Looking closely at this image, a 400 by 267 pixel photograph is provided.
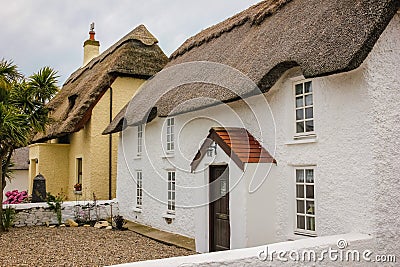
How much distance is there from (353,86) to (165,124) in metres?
6.39

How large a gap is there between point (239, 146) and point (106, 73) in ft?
29.4

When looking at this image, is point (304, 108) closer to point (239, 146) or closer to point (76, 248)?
point (239, 146)

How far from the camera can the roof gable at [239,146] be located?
7.92 meters

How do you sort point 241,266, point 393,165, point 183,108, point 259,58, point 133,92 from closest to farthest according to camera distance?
point 241,266, point 393,165, point 259,58, point 183,108, point 133,92

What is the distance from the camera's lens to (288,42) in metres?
8.04

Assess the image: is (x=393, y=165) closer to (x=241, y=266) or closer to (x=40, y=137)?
(x=241, y=266)

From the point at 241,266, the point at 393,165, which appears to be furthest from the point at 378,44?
the point at 241,266

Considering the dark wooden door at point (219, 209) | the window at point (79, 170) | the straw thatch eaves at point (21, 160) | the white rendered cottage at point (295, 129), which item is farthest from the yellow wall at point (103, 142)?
the straw thatch eaves at point (21, 160)

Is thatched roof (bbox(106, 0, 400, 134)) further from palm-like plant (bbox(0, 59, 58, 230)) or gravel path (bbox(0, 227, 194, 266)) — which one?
gravel path (bbox(0, 227, 194, 266))

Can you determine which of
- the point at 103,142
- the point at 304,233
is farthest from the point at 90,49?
the point at 304,233

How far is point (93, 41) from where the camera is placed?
73.9 ft

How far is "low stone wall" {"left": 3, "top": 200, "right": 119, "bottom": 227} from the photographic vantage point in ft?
42.5

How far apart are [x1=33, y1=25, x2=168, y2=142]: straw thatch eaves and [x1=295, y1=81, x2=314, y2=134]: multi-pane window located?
923 centimetres

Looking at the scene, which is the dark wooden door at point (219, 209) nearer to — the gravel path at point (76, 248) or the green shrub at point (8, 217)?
the gravel path at point (76, 248)
